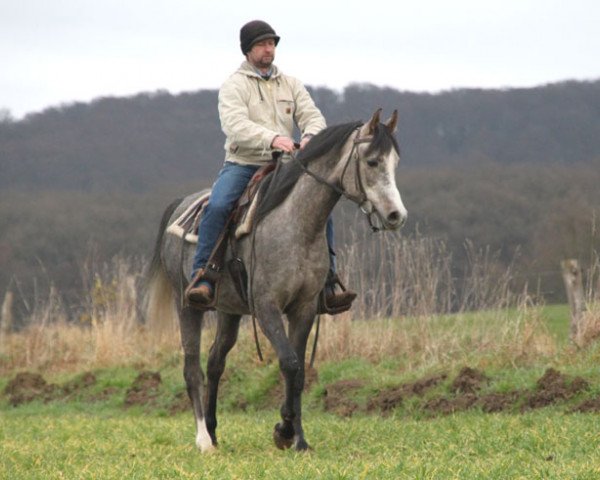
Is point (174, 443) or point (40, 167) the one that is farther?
point (40, 167)

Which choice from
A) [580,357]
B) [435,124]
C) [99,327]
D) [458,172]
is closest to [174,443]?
[580,357]

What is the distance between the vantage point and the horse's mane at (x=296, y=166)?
28.7 ft

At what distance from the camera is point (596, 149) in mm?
45438

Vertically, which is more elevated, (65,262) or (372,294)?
(372,294)

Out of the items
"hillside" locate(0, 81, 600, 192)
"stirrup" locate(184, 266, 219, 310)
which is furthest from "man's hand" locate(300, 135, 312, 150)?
"hillside" locate(0, 81, 600, 192)

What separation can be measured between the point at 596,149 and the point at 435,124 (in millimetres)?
7829

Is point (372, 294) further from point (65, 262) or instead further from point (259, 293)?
point (65, 262)

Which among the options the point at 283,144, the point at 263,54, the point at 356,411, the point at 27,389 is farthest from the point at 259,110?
the point at 27,389

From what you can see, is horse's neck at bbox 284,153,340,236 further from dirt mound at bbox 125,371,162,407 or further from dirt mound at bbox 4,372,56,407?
dirt mound at bbox 4,372,56,407

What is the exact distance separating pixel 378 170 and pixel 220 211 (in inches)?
62.6

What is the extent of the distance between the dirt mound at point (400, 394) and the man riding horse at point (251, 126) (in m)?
3.38

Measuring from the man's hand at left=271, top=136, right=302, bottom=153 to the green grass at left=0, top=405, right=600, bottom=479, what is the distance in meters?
2.34

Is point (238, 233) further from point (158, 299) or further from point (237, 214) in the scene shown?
point (158, 299)

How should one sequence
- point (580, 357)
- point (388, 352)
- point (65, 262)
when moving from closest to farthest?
point (580, 357), point (388, 352), point (65, 262)
